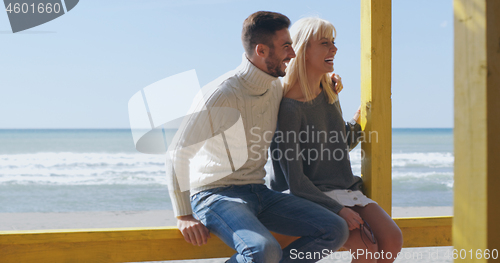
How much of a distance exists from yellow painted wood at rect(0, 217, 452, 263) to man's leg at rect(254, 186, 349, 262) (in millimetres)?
270

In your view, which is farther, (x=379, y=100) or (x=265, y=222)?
(x=379, y=100)

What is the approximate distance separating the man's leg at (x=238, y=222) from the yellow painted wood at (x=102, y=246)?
177mm

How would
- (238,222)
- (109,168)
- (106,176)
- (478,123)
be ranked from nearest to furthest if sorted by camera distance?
(478,123) → (238,222) → (106,176) → (109,168)

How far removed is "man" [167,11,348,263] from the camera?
1565 mm

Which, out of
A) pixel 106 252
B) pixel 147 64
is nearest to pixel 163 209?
pixel 106 252

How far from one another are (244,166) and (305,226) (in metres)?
0.35

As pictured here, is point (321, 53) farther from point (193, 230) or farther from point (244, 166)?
point (193, 230)

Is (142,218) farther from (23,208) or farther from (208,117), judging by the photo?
(208,117)

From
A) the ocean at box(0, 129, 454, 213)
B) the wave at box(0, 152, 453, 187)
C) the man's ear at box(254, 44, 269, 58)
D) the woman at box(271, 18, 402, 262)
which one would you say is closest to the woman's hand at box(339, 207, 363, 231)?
the woman at box(271, 18, 402, 262)

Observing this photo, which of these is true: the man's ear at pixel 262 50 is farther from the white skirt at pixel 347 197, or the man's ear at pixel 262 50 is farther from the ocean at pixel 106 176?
the ocean at pixel 106 176

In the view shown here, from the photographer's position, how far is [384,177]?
6.37 feet

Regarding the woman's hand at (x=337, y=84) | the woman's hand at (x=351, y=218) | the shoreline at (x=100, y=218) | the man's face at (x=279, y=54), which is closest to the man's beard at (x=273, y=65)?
the man's face at (x=279, y=54)

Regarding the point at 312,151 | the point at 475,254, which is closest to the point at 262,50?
the point at 312,151

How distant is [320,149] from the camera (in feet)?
5.86
